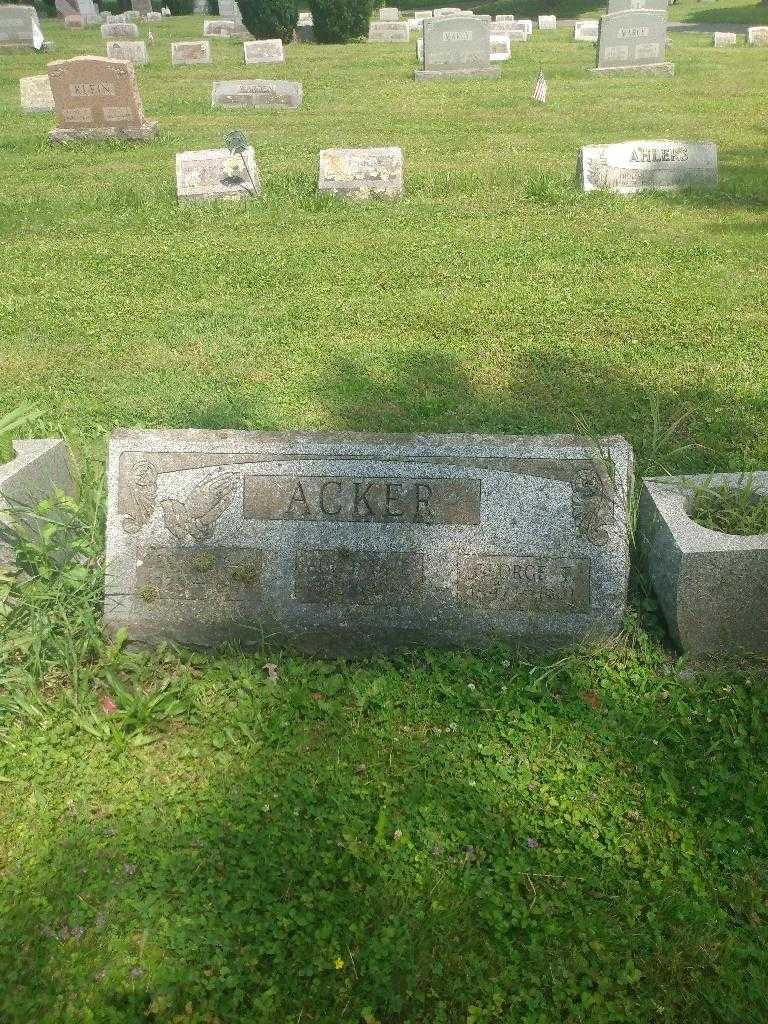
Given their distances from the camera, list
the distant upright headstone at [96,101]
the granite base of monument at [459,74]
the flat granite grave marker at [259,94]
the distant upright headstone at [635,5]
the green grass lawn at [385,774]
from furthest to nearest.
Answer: the distant upright headstone at [635,5]
the granite base of monument at [459,74]
the flat granite grave marker at [259,94]
the distant upright headstone at [96,101]
the green grass lawn at [385,774]

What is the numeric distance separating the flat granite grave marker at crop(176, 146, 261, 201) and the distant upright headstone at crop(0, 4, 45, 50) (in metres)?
15.7

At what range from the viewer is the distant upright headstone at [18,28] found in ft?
67.9

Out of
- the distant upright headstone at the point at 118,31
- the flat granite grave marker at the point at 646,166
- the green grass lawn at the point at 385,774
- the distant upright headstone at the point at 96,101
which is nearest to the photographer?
the green grass lawn at the point at 385,774

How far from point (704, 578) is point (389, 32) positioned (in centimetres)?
2301

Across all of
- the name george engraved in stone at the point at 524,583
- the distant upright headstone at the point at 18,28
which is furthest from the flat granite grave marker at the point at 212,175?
the distant upright headstone at the point at 18,28

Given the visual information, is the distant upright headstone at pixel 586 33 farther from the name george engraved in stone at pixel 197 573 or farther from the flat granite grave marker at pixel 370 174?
the name george engraved in stone at pixel 197 573

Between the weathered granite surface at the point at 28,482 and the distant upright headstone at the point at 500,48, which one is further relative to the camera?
the distant upright headstone at the point at 500,48

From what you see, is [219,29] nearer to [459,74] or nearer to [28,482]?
[459,74]

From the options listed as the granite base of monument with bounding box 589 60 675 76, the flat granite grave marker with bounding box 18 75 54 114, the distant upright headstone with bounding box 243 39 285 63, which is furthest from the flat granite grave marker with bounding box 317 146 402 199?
the distant upright headstone with bounding box 243 39 285 63

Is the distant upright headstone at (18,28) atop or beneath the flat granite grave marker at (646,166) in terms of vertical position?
atop

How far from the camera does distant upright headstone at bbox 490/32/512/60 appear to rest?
18.6 meters

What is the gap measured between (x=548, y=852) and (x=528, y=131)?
12310 millimetres

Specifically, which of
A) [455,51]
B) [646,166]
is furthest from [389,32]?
[646,166]

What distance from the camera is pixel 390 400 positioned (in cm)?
522
